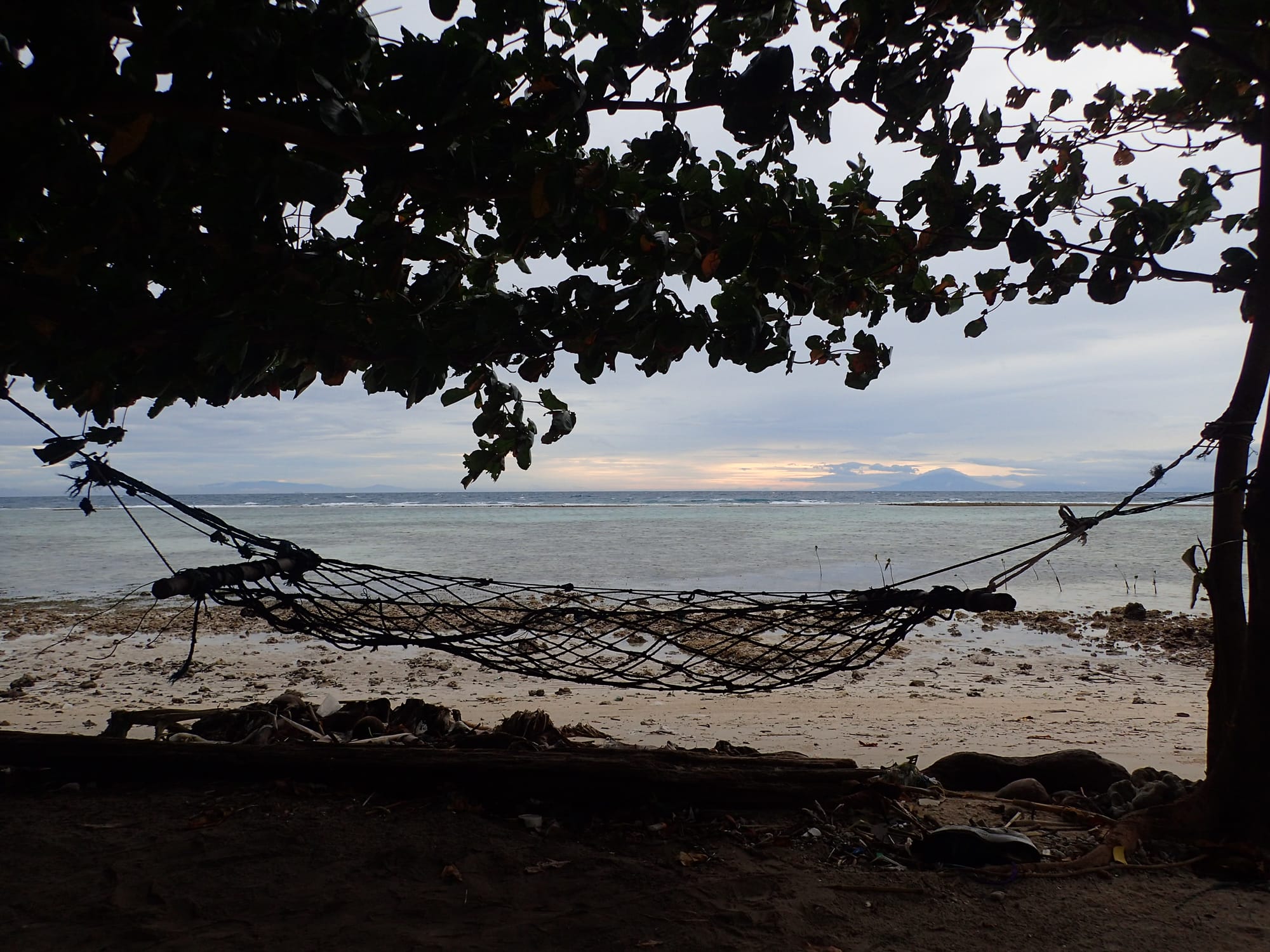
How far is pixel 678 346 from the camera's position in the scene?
2.47 metres

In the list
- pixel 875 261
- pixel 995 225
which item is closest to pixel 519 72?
pixel 875 261

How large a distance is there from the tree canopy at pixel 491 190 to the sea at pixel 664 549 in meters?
0.83

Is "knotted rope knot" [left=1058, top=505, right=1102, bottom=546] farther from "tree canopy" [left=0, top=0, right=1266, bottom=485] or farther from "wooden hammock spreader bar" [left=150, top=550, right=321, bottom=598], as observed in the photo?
"wooden hammock spreader bar" [left=150, top=550, right=321, bottom=598]

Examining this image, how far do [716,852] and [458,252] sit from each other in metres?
2.11

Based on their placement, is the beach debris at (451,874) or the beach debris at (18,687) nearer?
the beach debris at (451,874)

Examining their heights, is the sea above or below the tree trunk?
below

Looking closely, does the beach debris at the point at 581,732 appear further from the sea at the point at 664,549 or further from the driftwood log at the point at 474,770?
the sea at the point at 664,549

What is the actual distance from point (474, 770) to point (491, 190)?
198 cm

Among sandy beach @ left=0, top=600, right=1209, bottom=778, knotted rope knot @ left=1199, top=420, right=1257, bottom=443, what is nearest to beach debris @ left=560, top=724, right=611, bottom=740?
sandy beach @ left=0, top=600, right=1209, bottom=778

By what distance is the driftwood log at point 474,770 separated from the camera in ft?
8.67

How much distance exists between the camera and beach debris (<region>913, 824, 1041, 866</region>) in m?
2.31

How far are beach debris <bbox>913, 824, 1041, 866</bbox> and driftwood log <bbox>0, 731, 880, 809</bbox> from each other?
0.40 meters

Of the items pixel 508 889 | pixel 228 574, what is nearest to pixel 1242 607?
pixel 508 889

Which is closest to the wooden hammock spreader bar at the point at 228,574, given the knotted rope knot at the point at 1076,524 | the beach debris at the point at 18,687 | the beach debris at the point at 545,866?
the beach debris at the point at 545,866
